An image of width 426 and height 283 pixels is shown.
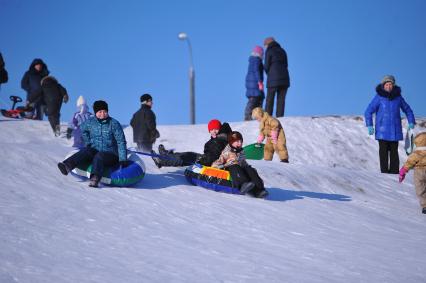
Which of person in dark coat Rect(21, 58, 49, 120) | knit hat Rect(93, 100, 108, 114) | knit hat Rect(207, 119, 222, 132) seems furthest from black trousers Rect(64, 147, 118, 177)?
person in dark coat Rect(21, 58, 49, 120)

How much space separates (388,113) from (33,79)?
911 centimetres

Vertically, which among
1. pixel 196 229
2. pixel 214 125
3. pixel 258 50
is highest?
pixel 258 50

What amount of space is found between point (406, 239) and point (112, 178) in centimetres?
345

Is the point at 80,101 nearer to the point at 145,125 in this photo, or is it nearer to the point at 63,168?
the point at 145,125

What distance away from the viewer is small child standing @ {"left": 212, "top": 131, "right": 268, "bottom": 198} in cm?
834

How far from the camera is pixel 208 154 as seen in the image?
895cm

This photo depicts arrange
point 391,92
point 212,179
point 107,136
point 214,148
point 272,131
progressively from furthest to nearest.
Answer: point 391,92 → point 272,131 → point 214,148 → point 212,179 → point 107,136

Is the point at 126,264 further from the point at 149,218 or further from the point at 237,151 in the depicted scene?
the point at 237,151

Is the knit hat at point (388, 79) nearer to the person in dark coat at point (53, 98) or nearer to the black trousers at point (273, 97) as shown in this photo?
the black trousers at point (273, 97)

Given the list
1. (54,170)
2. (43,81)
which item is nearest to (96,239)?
(54,170)

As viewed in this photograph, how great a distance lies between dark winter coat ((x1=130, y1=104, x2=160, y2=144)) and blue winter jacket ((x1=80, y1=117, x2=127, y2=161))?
3.17m

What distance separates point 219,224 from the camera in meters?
6.80

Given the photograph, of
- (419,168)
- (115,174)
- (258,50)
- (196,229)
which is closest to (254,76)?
(258,50)

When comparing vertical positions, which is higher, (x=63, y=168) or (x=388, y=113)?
(x=388, y=113)
